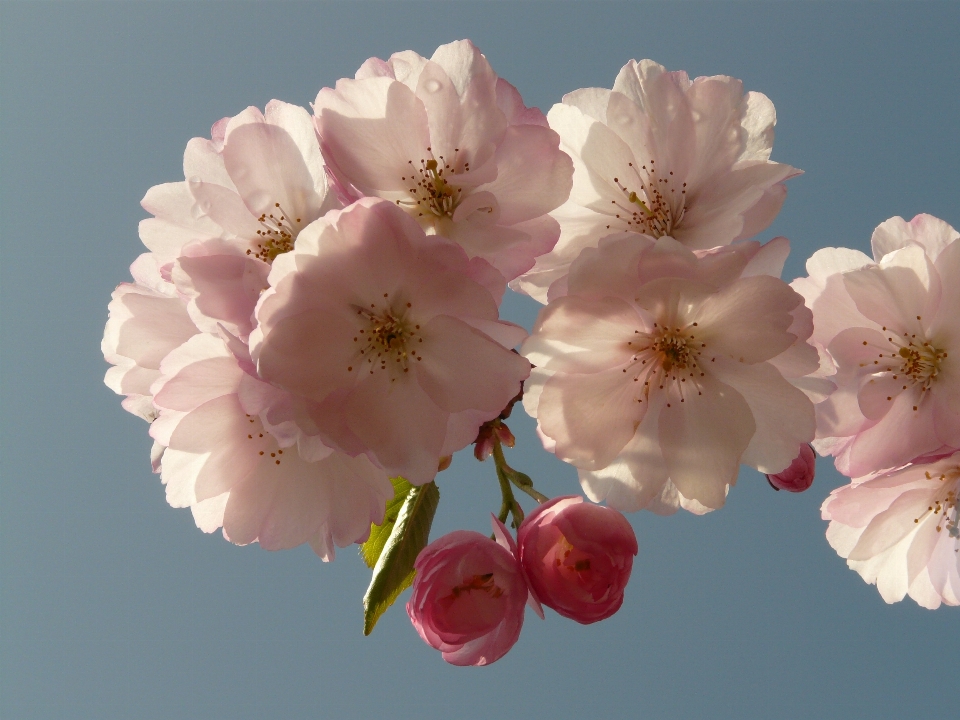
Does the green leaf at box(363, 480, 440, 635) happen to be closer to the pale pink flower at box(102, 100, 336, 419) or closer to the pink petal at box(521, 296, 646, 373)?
the pink petal at box(521, 296, 646, 373)

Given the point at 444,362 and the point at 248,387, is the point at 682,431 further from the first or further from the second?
the point at 248,387

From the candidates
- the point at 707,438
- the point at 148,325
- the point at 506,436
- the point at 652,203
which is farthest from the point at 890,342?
the point at 148,325

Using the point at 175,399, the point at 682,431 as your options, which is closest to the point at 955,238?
the point at 682,431

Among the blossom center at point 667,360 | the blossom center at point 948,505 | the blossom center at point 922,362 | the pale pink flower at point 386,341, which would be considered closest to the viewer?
the pale pink flower at point 386,341

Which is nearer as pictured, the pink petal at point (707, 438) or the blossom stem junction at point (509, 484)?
the pink petal at point (707, 438)

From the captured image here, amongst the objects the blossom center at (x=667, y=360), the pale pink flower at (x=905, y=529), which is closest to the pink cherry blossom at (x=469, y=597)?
the blossom center at (x=667, y=360)

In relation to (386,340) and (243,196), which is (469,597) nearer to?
(386,340)

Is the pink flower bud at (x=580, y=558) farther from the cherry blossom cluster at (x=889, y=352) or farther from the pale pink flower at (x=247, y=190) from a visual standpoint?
the pale pink flower at (x=247, y=190)

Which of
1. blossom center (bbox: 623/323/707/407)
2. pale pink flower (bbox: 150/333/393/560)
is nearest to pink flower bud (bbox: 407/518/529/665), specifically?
pale pink flower (bbox: 150/333/393/560)
